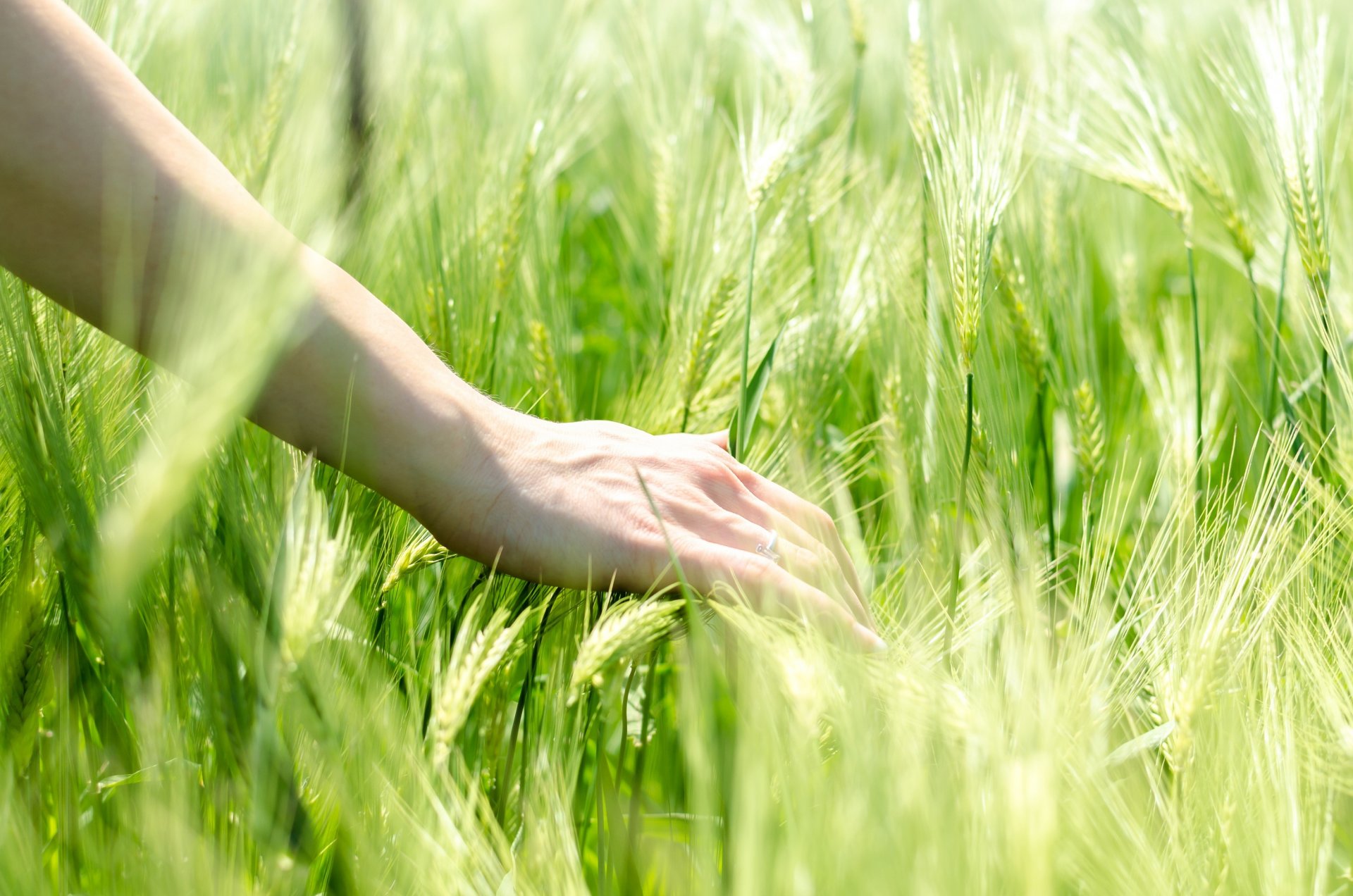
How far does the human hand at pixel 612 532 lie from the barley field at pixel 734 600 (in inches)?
0.9

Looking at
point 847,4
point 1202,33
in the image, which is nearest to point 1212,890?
point 847,4

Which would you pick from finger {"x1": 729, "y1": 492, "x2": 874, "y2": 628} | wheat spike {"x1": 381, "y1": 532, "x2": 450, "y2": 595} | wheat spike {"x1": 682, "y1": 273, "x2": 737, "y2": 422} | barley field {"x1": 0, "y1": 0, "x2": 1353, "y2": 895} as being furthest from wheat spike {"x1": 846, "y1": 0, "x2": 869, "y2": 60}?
wheat spike {"x1": 381, "y1": 532, "x2": 450, "y2": 595}

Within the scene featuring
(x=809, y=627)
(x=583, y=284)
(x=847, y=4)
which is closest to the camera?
(x=809, y=627)

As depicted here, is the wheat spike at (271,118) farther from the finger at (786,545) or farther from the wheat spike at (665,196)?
the finger at (786,545)

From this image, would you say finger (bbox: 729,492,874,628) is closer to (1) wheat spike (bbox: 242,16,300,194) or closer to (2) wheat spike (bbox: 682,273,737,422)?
(2) wheat spike (bbox: 682,273,737,422)

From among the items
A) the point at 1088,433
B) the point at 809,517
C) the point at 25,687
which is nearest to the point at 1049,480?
the point at 1088,433

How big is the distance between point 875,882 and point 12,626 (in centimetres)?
54

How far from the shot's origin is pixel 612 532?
70 centimetres

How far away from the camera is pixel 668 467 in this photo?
756mm

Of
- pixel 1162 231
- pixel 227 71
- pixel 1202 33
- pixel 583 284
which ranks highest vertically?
pixel 227 71

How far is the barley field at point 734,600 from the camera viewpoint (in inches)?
19.6

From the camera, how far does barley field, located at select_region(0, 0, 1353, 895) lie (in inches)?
19.6

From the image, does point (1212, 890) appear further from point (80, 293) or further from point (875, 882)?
point (80, 293)

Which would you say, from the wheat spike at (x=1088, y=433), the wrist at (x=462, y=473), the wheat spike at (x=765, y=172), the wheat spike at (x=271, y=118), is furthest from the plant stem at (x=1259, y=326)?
the wheat spike at (x=271, y=118)
